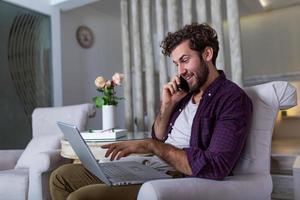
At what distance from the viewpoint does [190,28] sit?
1416 mm

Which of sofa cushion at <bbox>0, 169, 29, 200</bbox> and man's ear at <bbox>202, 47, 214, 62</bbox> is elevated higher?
man's ear at <bbox>202, 47, 214, 62</bbox>

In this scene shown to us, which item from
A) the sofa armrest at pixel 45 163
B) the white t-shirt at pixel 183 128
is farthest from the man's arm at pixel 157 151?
the sofa armrest at pixel 45 163

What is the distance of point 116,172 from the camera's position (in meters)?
1.29

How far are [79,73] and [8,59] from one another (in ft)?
3.64

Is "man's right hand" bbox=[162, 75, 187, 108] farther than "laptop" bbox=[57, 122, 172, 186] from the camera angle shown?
Yes

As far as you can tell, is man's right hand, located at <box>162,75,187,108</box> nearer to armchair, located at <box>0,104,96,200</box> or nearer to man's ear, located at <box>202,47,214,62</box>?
man's ear, located at <box>202,47,214,62</box>

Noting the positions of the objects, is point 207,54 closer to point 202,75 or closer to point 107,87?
point 202,75

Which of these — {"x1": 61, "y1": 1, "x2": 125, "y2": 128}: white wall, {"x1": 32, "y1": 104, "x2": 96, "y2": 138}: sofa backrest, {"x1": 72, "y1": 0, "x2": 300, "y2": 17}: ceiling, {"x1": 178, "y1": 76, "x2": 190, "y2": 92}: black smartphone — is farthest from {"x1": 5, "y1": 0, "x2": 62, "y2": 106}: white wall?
→ {"x1": 178, "y1": 76, "x2": 190, "y2": 92}: black smartphone

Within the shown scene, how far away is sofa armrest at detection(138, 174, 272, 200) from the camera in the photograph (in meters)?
0.98

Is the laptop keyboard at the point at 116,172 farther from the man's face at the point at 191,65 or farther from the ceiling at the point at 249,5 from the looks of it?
the ceiling at the point at 249,5

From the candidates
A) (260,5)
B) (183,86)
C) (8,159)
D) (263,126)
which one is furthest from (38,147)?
(260,5)

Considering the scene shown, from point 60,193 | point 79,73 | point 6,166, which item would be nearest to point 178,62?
point 60,193

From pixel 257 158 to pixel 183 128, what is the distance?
1.15 ft

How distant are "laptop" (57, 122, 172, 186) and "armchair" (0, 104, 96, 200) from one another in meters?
0.79
